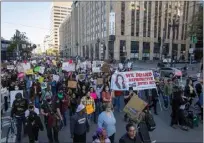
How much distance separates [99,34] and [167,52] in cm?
2391

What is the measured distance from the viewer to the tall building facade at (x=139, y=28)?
6538 centimetres

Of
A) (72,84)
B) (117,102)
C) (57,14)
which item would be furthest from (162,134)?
(57,14)

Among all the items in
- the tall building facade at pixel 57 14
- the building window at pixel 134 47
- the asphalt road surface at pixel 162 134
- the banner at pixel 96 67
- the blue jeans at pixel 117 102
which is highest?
the tall building facade at pixel 57 14

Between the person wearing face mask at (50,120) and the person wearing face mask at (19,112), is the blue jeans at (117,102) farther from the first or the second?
the person wearing face mask at (19,112)

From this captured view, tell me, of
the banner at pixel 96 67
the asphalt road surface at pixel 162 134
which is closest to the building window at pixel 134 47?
the banner at pixel 96 67

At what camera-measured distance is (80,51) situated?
110m

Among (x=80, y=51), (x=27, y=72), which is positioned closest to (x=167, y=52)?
(x=80, y=51)

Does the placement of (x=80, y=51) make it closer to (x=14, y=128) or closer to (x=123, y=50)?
(x=123, y=50)

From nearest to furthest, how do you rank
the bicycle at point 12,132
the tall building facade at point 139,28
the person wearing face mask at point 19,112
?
the person wearing face mask at point 19,112, the bicycle at point 12,132, the tall building facade at point 139,28

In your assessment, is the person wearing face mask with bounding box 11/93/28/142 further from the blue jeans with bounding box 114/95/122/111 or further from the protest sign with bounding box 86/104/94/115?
the blue jeans with bounding box 114/95/122/111

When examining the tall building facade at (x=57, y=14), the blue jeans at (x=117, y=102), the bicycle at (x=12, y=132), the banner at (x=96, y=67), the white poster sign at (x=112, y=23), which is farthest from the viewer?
the tall building facade at (x=57, y=14)

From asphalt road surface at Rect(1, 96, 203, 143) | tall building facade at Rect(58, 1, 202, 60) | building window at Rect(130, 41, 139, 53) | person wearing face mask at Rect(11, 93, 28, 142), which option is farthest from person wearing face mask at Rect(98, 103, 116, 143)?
building window at Rect(130, 41, 139, 53)

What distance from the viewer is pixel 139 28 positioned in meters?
68.8

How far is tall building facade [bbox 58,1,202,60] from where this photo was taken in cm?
6538
